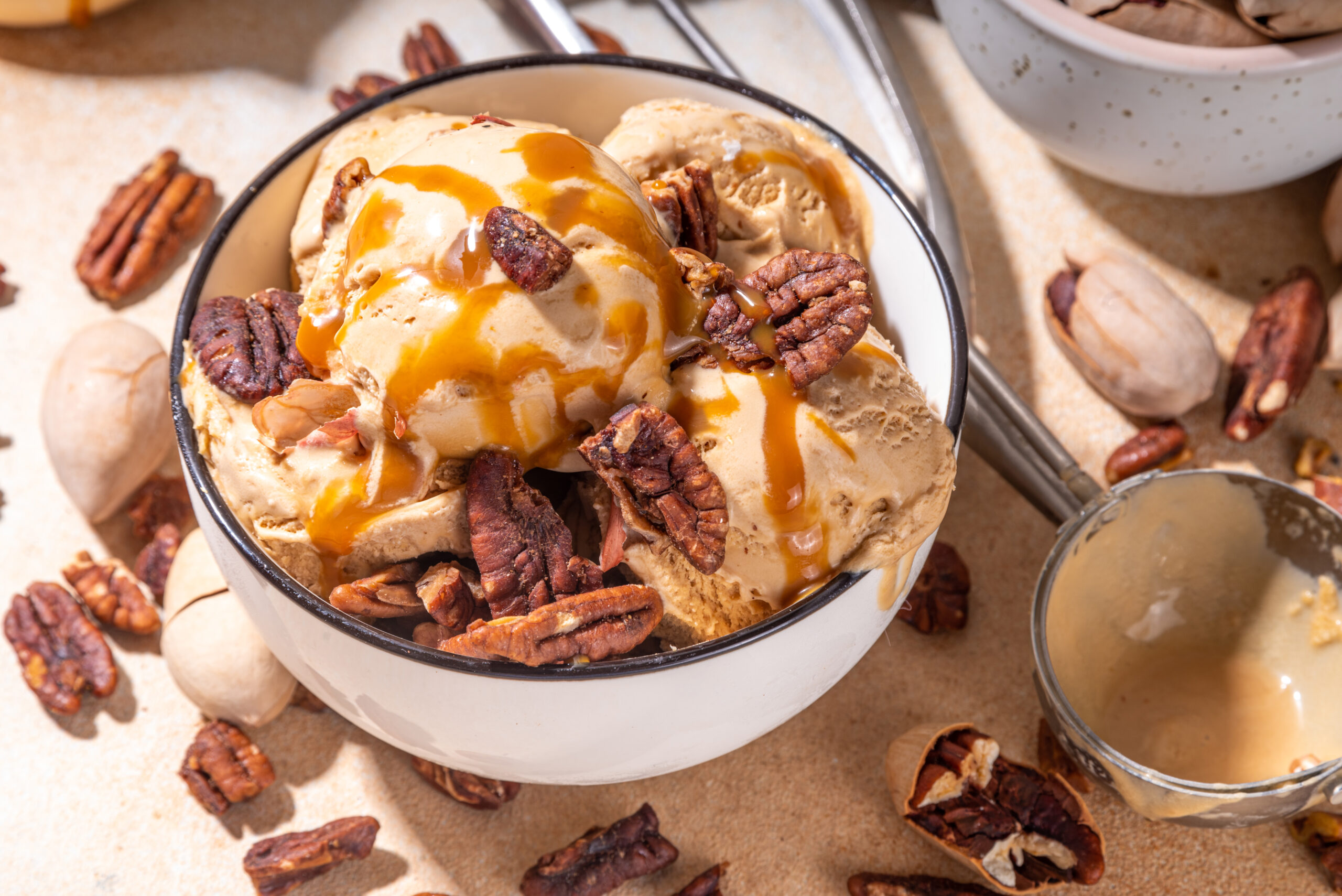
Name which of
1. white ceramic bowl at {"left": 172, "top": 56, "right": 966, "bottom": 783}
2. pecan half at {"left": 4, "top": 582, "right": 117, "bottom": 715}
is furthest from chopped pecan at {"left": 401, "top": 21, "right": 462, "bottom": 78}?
pecan half at {"left": 4, "top": 582, "right": 117, "bottom": 715}

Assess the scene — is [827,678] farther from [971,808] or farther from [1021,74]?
[1021,74]

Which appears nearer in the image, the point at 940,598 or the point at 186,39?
the point at 940,598

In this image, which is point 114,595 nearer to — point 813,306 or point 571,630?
point 571,630

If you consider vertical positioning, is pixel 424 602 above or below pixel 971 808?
above

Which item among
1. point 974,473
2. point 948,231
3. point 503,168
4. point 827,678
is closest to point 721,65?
point 948,231

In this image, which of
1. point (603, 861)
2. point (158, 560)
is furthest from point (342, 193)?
point (603, 861)

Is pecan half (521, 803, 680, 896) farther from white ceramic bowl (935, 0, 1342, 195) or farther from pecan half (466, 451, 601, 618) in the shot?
white ceramic bowl (935, 0, 1342, 195)

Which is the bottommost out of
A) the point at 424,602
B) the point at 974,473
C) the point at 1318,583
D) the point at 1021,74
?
the point at 1318,583
